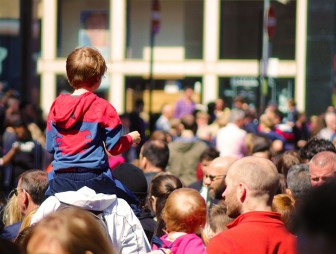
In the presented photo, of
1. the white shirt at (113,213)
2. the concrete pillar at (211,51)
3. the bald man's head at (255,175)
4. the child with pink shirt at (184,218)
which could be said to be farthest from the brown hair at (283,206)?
the concrete pillar at (211,51)

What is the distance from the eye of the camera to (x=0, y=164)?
15.9 meters

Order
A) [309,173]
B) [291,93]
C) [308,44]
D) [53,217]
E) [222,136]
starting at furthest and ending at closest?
1. [291,93]
2. [308,44]
3. [222,136]
4. [309,173]
5. [53,217]

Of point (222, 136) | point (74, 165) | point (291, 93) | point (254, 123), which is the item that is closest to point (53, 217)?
point (74, 165)

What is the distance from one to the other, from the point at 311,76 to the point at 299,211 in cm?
2938

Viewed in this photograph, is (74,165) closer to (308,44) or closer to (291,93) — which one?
(308,44)

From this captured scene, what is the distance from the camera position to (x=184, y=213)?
257 inches

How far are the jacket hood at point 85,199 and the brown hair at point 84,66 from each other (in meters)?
0.68

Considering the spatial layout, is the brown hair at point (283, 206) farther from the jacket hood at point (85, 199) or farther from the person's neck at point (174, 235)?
the jacket hood at point (85, 199)

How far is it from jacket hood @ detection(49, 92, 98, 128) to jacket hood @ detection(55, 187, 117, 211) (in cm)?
43

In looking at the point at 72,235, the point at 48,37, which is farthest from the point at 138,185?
the point at 48,37

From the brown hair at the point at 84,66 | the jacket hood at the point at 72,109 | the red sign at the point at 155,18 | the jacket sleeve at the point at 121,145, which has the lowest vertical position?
the jacket sleeve at the point at 121,145

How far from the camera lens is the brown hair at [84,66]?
18.7 ft

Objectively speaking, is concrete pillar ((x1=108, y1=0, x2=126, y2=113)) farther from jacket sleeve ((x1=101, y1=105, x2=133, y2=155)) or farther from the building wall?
jacket sleeve ((x1=101, y1=105, x2=133, y2=155))

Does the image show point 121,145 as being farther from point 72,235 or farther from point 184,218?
point 72,235
